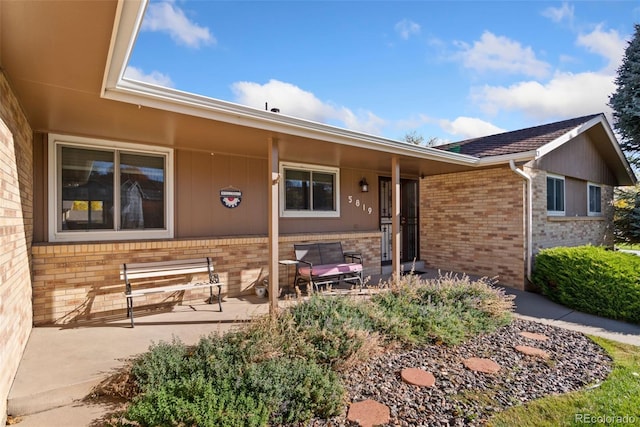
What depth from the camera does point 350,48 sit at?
8.53 metres

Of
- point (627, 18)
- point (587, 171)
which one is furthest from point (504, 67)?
point (587, 171)

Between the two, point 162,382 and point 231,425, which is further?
point 162,382

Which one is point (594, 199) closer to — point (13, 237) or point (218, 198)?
point (218, 198)

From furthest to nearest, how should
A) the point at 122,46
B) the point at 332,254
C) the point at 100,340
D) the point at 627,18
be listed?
1. the point at 627,18
2. the point at 332,254
3. the point at 100,340
4. the point at 122,46

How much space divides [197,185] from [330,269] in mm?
2806

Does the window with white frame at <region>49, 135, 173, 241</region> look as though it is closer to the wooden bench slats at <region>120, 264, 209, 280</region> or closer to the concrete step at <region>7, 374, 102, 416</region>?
the wooden bench slats at <region>120, 264, 209, 280</region>

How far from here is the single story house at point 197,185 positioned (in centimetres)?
267

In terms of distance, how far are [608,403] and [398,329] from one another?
1924mm

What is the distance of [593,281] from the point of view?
18.2ft

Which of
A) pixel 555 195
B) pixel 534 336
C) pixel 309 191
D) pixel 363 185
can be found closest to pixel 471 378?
pixel 534 336

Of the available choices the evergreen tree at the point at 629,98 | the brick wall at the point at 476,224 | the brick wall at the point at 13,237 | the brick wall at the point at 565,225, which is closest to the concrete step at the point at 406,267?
the brick wall at the point at 476,224

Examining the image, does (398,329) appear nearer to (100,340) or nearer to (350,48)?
(100,340)

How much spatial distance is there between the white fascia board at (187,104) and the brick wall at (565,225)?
3.60 m

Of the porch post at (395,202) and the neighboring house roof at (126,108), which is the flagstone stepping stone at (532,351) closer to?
the porch post at (395,202)
